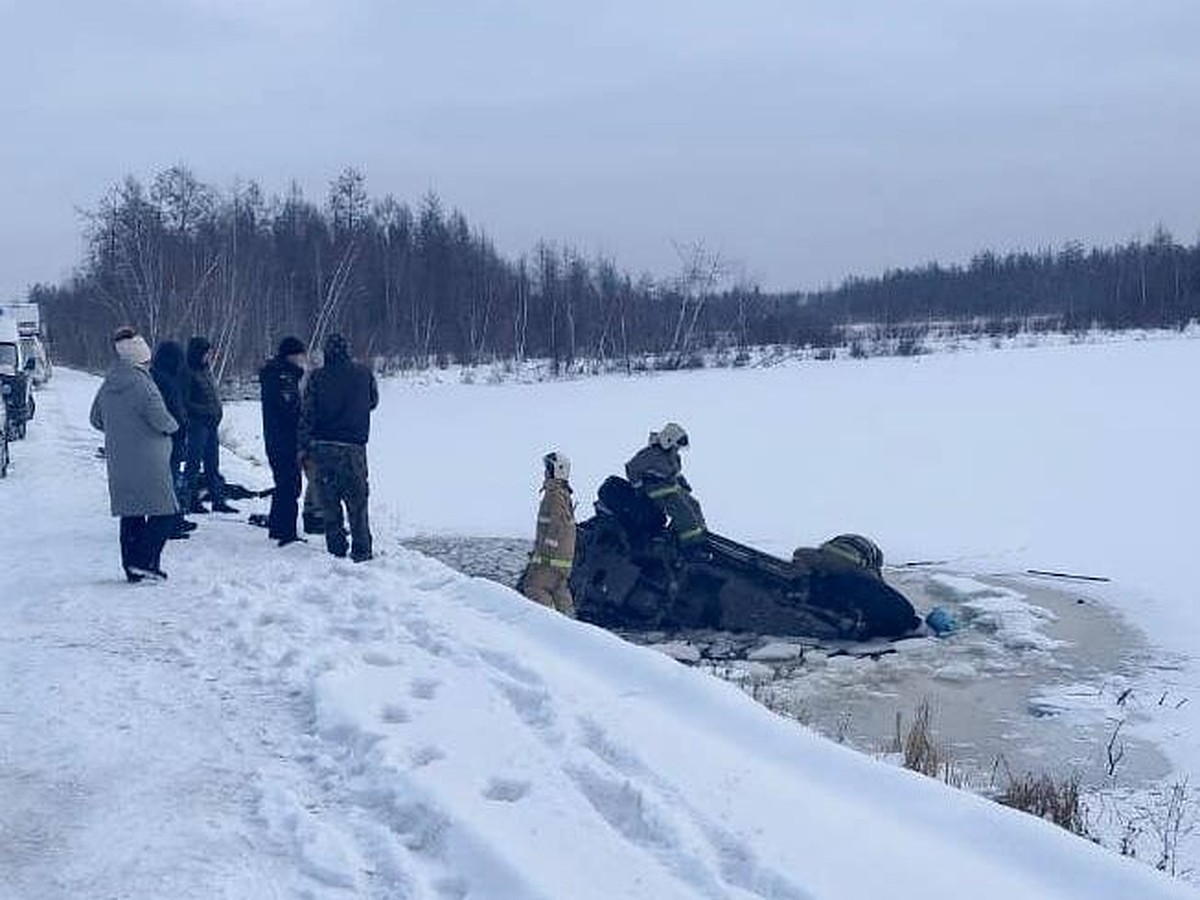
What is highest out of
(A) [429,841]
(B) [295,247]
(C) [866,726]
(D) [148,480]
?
(B) [295,247]

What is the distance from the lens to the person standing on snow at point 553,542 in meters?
9.41

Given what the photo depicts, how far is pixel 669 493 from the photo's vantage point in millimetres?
10281

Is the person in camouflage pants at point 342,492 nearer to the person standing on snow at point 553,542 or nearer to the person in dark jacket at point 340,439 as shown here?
the person in dark jacket at point 340,439

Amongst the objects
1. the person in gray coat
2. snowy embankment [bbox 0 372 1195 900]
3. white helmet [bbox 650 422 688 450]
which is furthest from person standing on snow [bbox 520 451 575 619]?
the person in gray coat

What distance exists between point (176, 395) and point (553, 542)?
3.69m

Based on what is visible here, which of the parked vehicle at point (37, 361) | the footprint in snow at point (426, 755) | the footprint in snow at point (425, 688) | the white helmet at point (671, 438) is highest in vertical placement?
the parked vehicle at point (37, 361)

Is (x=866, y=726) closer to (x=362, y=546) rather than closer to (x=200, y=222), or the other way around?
(x=362, y=546)

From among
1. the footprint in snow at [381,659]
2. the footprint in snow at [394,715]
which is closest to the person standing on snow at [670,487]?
the footprint in snow at [381,659]

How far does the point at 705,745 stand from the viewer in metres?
5.12

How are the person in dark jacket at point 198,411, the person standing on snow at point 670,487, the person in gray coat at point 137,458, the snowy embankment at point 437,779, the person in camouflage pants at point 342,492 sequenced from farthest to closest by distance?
the person in dark jacket at point 198,411 < the person standing on snow at point 670,487 < the person in camouflage pants at point 342,492 < the person in gray coat at point 137,458 < the snowy embankment at point 437,779

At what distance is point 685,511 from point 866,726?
2.65 metres

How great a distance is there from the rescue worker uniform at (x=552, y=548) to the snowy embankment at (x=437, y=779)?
192 centimetres

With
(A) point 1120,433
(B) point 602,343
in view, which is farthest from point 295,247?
(A) point 1120,433

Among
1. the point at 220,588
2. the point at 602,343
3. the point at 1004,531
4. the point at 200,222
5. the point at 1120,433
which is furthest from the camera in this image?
the point at 602,343
